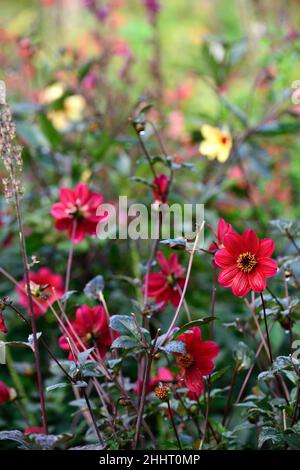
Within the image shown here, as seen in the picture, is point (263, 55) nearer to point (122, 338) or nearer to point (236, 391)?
point (236, 391)

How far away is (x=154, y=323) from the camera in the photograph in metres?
1.26

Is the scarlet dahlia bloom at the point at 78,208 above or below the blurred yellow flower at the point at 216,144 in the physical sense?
below

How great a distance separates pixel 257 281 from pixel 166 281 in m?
0.21

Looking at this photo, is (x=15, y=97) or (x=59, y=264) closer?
(x=59, y=264)

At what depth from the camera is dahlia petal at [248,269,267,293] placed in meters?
0.69

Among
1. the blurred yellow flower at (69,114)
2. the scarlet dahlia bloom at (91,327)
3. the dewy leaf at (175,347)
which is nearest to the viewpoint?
the dewy leaf at (175,347)

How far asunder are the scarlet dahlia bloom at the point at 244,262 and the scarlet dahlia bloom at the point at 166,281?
0.55 feet

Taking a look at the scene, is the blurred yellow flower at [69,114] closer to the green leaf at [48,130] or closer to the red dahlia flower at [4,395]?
the green leaf at [48,130]

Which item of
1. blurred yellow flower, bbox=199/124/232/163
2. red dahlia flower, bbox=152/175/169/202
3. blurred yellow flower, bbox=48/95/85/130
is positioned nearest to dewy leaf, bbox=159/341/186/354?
red dahlia flower, bbox=152/175/169/202

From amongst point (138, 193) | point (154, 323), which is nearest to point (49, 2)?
point (138, 193)

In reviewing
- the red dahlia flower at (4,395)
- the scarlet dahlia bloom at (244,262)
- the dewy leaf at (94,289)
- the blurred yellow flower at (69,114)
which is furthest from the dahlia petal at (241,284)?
the blurred yellow flower at (69,114)

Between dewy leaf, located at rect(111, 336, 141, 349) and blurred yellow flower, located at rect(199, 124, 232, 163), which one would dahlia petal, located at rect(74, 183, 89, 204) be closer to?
dewy leaf, located at rect(111, 336, 141, 349)

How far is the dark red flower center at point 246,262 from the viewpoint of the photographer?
0.71 metres
